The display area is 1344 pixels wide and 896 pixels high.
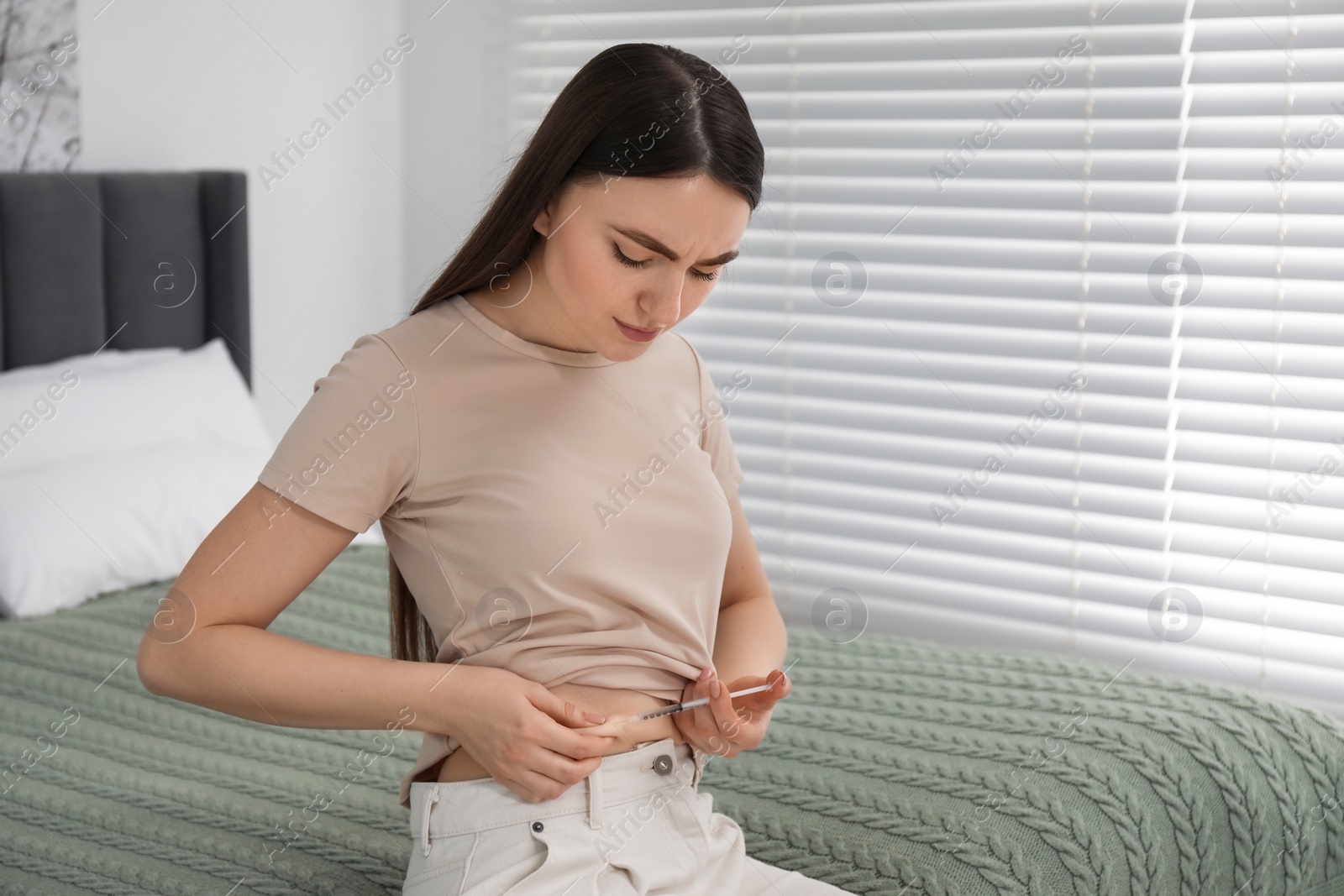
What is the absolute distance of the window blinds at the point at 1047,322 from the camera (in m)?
Answer: 2.44

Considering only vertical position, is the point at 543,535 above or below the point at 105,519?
above

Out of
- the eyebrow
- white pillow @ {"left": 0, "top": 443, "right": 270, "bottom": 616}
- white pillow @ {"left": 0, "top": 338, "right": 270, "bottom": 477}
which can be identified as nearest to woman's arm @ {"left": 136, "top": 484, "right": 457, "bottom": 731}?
the eyebrow

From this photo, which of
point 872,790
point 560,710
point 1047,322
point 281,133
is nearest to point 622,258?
point 560,710

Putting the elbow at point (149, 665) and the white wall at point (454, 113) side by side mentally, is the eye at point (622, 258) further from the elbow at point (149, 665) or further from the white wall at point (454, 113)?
the white wall at point (454, 113)

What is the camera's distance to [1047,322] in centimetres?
269

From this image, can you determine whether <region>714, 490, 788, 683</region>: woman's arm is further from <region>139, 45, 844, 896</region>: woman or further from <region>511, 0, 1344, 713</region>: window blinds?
<region>511, 0, 1344, 713</region>: window blinds

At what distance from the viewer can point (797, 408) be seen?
303 centimetres

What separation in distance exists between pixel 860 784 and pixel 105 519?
1509 mm

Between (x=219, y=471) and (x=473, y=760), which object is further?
(x=219, y=471)

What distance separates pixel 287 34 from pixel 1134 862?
2.71 metres

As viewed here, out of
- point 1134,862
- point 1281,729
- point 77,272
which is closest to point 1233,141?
point 1281,729

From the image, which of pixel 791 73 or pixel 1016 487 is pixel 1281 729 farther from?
pixel 791 73

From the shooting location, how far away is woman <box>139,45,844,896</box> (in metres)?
1.05

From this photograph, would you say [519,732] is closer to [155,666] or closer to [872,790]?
[155,666]
